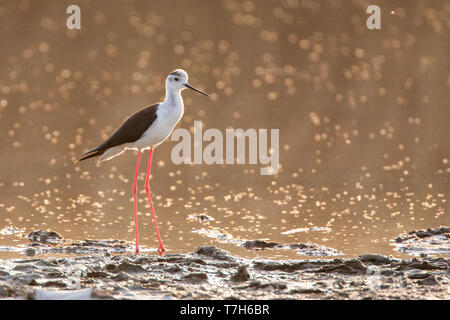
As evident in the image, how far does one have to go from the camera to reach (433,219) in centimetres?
1036

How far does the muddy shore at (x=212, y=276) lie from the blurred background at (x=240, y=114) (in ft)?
2.31

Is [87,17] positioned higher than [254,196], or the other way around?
[87,17]

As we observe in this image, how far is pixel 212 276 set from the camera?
7691 mm

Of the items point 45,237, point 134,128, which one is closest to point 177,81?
point 134,128

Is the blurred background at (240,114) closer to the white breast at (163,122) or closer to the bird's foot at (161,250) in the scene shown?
the bird's foot at (161,250)

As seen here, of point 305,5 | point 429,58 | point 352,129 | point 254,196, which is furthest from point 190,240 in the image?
point 305,5

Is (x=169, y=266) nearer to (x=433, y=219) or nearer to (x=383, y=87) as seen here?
(x=433, y=219)

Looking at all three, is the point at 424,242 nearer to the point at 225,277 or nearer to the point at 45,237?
the point at 225,277

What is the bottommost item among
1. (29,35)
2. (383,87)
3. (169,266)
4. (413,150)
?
(169,266)

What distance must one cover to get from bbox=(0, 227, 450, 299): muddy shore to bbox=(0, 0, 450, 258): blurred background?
2.31ft

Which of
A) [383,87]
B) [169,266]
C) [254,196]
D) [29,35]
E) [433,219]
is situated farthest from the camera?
[29,35]

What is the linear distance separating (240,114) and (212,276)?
11136mm

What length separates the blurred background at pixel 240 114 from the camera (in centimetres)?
1047

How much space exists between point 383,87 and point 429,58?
172 inches
